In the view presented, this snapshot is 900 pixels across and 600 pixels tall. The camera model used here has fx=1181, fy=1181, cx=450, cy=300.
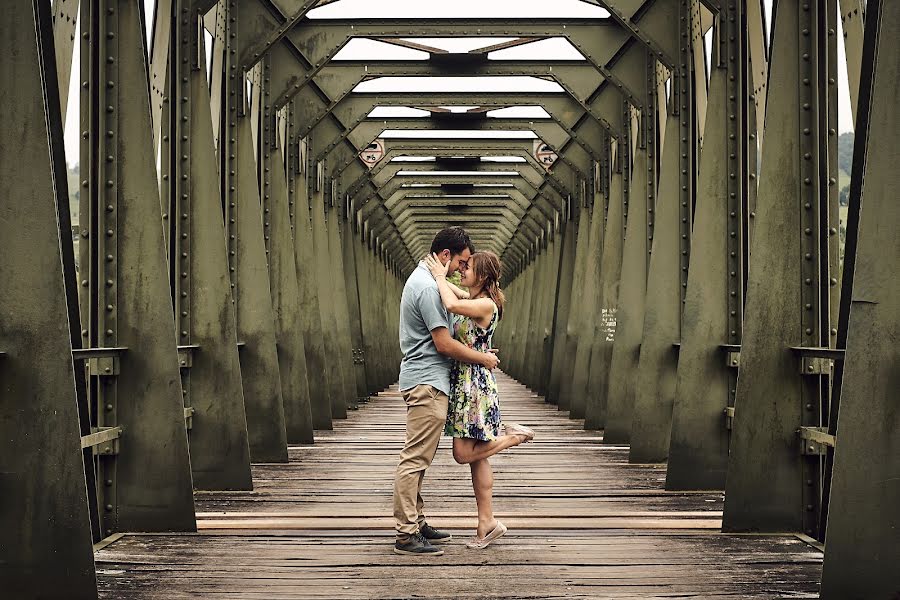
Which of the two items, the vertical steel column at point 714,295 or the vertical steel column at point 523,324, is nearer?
the vertical steel column at point 714,295

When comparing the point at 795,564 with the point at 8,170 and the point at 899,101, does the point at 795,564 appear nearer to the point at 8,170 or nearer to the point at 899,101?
the point at 899,101

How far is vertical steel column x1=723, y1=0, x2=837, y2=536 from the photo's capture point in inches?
273

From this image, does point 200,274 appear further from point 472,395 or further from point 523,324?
point 523,324

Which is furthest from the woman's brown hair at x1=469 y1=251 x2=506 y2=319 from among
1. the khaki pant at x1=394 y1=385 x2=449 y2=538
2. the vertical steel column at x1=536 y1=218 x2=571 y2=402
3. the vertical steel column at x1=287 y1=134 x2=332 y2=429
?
the vertical steel column at x1=536 y1=218 x2=571 y2=402

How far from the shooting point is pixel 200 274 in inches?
343

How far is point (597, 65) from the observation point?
1263 centimetres

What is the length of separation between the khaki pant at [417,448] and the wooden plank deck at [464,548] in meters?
0.26

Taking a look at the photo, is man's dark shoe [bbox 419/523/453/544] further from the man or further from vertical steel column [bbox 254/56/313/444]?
vertical steel column [bbox 254/56/313/444]

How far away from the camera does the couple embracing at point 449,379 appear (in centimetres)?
644

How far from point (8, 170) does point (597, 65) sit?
8.60 meters

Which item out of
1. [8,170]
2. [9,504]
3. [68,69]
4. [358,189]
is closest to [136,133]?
[68,69]

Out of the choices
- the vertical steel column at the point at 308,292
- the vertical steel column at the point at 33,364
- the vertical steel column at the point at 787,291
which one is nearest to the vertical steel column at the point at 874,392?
the vertical steel column at the point at 787,291

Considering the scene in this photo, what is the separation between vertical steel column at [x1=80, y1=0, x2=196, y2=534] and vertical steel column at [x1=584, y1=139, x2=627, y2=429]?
26.2ft

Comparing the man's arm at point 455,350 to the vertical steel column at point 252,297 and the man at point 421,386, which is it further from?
the vertical steel column at point 252,297
